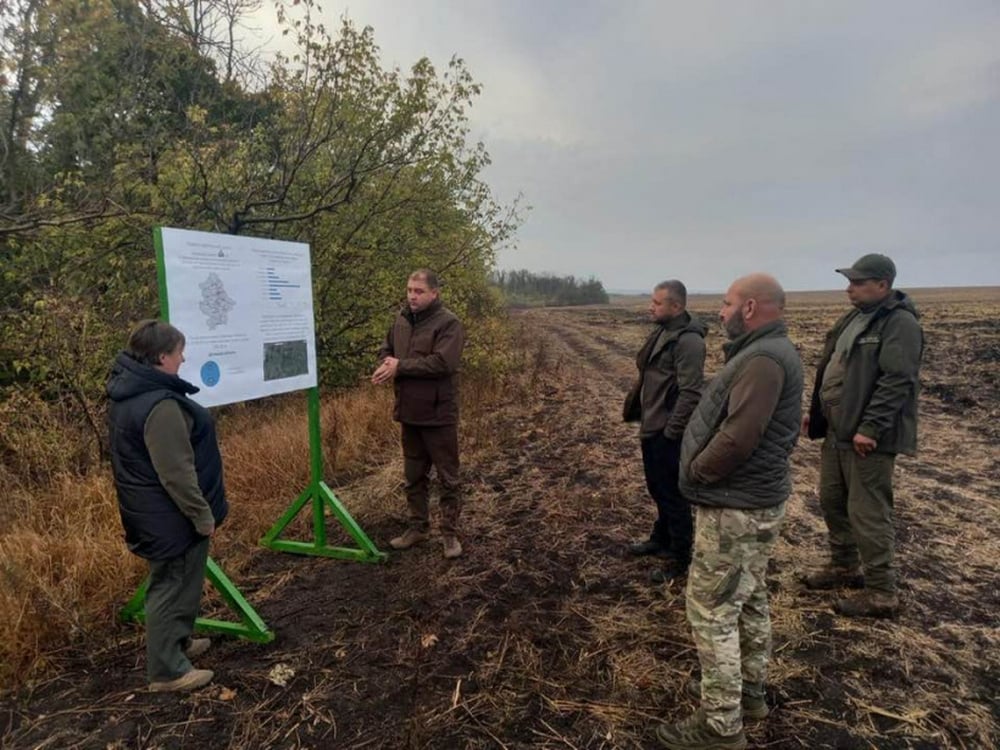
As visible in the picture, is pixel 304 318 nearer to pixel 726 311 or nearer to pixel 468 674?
pixel 468 674

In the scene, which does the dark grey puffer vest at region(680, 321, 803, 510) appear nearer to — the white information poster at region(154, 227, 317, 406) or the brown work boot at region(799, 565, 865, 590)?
the brown work boot at region(799, 565, 865, 590)

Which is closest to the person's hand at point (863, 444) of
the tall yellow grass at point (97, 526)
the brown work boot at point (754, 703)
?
the brown work boot at point (754, 703)

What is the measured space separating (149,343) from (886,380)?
4207 mm

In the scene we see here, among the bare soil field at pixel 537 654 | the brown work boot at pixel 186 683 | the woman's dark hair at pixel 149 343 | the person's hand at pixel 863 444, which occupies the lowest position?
the bare soil field at pixel 537 654

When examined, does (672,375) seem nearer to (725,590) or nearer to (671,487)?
(671,487)

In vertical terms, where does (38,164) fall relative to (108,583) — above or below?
above

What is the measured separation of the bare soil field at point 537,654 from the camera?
2920 millimetres

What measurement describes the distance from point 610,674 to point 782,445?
1.62 meters

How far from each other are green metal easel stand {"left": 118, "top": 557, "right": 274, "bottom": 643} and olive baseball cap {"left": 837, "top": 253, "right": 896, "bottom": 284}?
431 centimetres

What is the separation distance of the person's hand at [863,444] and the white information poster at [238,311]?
149 inches

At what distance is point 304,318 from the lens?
Answer: 4.59 m

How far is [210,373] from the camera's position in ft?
12.3

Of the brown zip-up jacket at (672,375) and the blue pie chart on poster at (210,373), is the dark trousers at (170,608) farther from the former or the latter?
the brown zip-up jacket at (672,375)

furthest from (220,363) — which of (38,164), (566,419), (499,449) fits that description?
(38,164)
